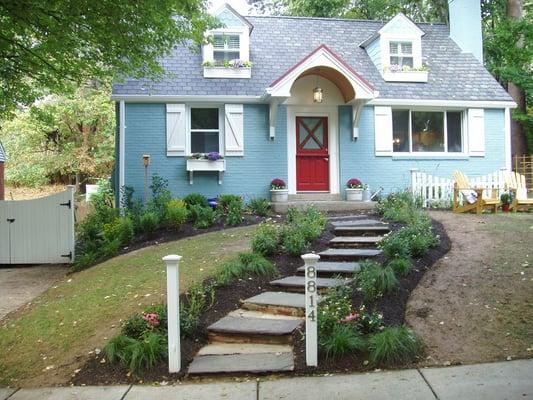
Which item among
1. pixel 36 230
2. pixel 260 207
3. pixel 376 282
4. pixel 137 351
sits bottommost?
pixel 137 351

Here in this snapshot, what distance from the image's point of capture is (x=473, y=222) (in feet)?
32.4

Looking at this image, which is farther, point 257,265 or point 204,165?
point 204,165

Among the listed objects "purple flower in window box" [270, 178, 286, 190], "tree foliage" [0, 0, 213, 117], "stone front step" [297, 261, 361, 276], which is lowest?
"stone front step" [297, 261, 361, 276]

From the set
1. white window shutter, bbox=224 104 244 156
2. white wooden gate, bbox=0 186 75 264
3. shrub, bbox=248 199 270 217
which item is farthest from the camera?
white window shutter, bbox=224 104 244 156

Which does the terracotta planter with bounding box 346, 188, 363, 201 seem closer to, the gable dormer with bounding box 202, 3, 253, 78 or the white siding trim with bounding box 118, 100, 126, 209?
the gable dormer with bounding box 202, 3, 253, 78

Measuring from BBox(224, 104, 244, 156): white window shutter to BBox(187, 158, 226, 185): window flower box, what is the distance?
1.33ft

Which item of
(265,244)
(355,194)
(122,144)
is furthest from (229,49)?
(265,244)

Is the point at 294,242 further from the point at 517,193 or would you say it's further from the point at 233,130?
the point at 517,193

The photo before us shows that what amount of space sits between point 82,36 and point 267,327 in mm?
5703

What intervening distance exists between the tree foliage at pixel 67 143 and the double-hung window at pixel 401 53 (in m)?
13.9

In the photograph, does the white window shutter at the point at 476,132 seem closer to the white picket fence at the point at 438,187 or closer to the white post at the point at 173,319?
the white picket fence at the point at 438,187

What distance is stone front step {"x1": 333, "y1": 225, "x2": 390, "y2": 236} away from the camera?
9.16 m

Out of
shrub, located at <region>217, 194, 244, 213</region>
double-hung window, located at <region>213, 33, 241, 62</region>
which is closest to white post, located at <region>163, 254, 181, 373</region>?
shrub, located at <region>217, 194, 244, 213</region>

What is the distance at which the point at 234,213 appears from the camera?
1118 cm
